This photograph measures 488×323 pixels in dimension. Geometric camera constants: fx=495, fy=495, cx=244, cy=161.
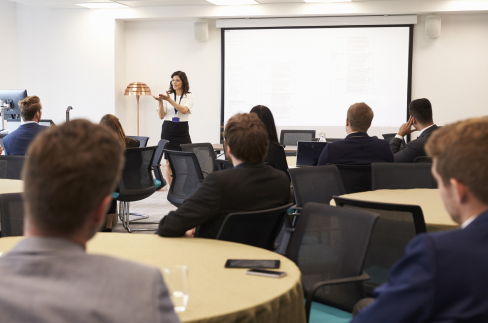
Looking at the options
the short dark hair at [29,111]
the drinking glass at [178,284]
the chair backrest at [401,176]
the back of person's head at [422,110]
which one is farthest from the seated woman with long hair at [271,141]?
the drinking glass at [178,284]

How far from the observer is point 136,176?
473 centimetres

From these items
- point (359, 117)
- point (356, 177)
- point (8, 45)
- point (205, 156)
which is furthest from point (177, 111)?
point (8, 45)

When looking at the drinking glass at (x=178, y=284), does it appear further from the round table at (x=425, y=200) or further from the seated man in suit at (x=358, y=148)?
the seated man in suit at (x=358, y=148)

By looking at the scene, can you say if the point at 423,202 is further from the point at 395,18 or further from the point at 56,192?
the point at 395,18

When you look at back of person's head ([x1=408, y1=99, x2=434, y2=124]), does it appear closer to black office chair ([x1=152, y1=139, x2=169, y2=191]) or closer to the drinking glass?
black office chair ([x1=152, y1=139, x2=169, y2=191])

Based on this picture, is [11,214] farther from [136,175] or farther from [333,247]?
[136,175]

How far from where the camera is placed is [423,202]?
109 inches

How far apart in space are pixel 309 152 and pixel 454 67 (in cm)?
482

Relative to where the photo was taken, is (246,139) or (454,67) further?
(454,67)

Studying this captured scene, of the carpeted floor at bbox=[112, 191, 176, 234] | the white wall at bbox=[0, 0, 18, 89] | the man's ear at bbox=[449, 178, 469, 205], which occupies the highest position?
the white wall at bbox=[0, 0, 18, 89]

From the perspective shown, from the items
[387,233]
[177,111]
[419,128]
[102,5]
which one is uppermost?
[102,5]

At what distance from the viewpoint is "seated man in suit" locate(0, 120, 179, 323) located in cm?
77

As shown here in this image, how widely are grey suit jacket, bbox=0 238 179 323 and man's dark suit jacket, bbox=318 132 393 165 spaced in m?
3.01

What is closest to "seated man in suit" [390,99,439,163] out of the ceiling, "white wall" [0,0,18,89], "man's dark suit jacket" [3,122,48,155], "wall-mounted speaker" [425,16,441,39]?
"man's dark suit jacket" [3,122,48,155]
